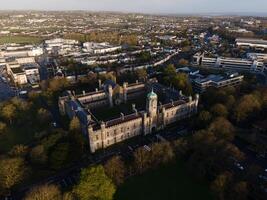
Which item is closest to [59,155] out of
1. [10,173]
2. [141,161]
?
[10,173]

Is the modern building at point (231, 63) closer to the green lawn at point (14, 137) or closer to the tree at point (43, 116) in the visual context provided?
the tree at point (43, 116)

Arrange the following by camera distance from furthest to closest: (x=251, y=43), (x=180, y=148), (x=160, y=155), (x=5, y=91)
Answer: (x=251, y=43) → (x=5, y=91) → (x=180, y=148) → (x=160, y=155)

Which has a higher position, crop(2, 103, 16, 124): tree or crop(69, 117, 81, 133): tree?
crop(69, 117, 81, 133): tree

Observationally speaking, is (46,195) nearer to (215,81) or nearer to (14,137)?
(14,137)

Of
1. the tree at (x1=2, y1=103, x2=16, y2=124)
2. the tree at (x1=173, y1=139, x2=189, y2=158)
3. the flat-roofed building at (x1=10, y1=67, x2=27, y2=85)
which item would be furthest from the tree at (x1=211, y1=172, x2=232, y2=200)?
the flat-roofed building at (x1=10, y1=67, x2=27, y2=85)

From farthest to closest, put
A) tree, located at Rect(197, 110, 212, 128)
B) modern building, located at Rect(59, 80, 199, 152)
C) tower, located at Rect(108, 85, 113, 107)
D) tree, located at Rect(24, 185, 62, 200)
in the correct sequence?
tower, located at Rect(108, 85, 113, 107) → tree, located at Rect(197, 110, 212, 128) → modern building, located at Rect(59, 80, 199, 152) → tree, located at Rect(24, 185, 62, 200)

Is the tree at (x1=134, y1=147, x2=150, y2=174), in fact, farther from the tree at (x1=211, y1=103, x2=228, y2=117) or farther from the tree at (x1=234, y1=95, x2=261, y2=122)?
the tree at (x1=234, y1=95, x2=261, y2=122)
